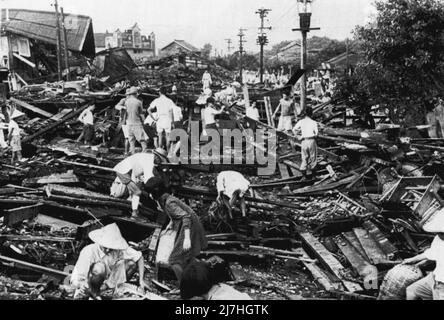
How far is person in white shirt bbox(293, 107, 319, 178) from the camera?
432 inches

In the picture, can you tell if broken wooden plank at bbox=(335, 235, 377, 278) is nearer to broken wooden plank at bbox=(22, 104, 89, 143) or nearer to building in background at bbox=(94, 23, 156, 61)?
broken wooden plank at bbox=(22, 104, 89, 143)

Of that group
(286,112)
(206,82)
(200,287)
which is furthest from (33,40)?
(200,287)

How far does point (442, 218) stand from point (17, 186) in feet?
26.8

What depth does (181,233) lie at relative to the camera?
617cm

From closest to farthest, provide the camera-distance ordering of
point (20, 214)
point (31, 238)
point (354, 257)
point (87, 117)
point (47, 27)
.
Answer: point (354, 257), point (31, 238), point (20, 214), point (87, 117), point (47, 27)

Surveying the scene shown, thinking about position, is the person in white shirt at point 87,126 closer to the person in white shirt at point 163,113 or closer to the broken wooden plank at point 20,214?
the person in white shirt at point 163,113

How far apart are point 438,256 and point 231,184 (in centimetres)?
365

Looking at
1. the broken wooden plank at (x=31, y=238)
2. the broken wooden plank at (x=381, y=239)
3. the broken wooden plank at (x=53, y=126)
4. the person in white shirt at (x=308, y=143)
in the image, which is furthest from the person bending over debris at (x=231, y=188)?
the broken wooden plank at (x=53, y=126)

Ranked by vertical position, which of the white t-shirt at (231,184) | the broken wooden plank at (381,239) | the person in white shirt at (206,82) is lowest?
the broken wooden plank at (381,239)

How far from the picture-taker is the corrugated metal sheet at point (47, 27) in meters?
32.9

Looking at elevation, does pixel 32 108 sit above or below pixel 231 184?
above

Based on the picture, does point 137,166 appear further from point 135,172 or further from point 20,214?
point 20,214

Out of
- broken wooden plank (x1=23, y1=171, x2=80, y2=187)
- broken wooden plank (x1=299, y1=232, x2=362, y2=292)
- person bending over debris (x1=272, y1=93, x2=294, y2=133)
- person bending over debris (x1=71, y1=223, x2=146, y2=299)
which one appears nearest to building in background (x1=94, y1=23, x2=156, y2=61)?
person bending over debris (x1=272, y1=93, x2=294, y2=133)

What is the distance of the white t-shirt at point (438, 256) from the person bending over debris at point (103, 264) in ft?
10.1
